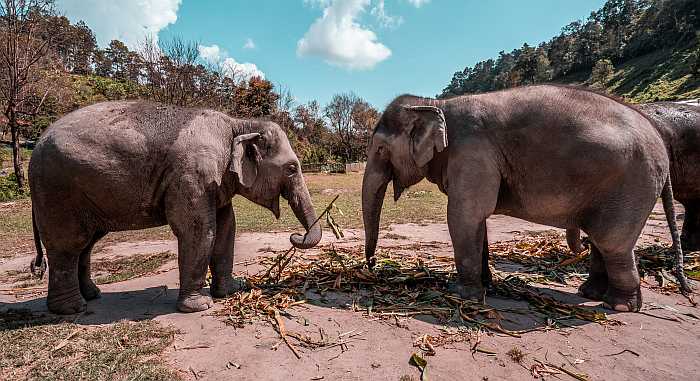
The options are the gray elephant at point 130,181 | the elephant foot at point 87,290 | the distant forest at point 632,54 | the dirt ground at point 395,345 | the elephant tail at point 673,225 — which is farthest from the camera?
the distant forest at point 632,54

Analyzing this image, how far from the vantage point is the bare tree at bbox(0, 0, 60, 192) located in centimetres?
1731

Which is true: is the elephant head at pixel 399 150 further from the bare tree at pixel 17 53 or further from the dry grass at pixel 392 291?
the bare tree at pixel 17 53

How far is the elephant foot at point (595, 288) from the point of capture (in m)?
4.56

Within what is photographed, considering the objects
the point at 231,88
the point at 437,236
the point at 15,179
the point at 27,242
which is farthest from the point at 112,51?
the point at 437,236

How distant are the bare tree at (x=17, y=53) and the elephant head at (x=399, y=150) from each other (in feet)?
61.2

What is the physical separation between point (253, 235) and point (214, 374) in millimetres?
6564

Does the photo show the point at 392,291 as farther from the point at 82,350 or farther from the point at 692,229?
the point at 692,229

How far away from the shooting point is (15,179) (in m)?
18.1

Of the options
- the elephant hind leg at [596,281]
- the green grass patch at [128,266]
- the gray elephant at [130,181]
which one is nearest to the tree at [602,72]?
the elephant hind leg at [596,281]

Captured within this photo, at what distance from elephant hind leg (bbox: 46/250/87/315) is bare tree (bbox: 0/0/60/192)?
56.6 ft

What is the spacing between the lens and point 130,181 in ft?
12.9

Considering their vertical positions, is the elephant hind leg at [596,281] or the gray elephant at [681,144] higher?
the gray elephant at [681,144]

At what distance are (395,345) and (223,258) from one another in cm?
236

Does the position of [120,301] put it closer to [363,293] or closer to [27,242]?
[363,293]
